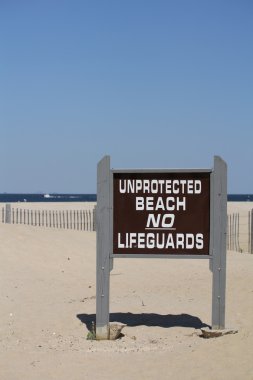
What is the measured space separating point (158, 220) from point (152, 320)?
2195 mm

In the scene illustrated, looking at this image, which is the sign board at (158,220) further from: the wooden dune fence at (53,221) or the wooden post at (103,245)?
the wooden dune fence at (53,221)

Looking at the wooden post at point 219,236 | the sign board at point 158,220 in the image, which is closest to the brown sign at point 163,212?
the sign board at point 158,220

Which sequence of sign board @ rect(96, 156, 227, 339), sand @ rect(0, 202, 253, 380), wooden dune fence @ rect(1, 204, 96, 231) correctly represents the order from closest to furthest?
sand @ rect(0, 202, 253, 380) → sign board @ rect(96, 156, 227, 339) → wooden dune fence @ rect(1, 204, 96, 231)

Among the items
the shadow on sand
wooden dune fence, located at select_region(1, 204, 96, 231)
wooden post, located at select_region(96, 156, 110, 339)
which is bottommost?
wooden dune fence, located at select_region(1, 204, 96, 231)

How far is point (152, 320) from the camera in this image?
34.9ft

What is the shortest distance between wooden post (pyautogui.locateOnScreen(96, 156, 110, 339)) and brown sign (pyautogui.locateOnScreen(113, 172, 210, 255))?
6.1 inches

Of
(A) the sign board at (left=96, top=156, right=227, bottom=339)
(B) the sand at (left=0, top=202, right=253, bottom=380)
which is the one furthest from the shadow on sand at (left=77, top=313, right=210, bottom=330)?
(A) the sign board at (left=96, top=156, right=227, bottom=339)

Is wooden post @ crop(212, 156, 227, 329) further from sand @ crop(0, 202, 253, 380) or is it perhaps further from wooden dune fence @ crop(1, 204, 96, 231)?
wooden dune fence @ crop(1, 204, 96, 231)

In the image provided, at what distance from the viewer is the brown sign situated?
30.5 feet

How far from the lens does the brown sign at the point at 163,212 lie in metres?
9.30

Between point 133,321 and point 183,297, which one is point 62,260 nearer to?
point 183,297

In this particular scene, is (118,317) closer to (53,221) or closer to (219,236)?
(219,236)

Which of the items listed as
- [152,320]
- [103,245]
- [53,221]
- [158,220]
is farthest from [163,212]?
[53,221]

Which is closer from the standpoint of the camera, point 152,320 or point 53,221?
point 152,320
